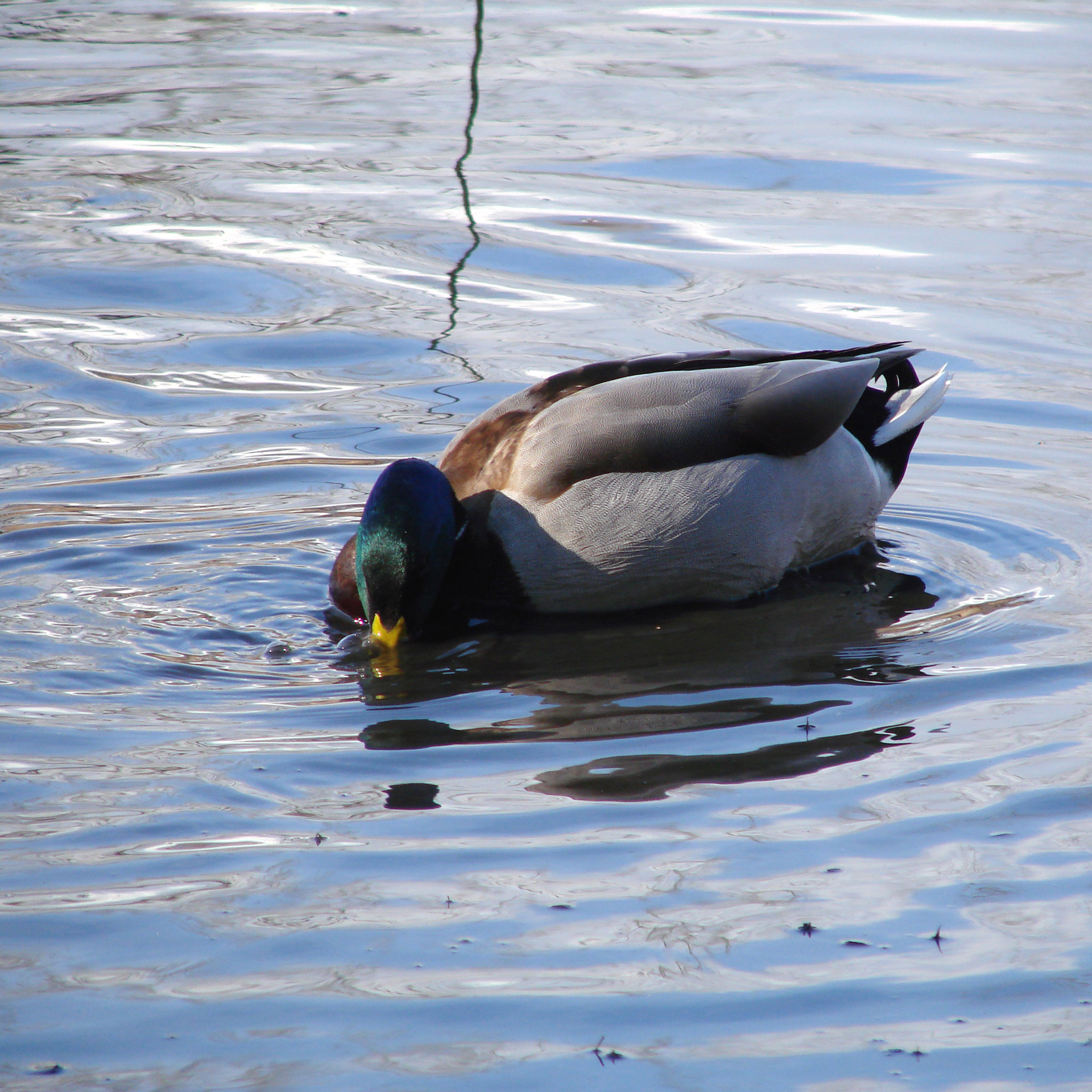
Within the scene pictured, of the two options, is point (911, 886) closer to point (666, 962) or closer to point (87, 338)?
point (666, 962)

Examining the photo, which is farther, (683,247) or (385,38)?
(385,38)

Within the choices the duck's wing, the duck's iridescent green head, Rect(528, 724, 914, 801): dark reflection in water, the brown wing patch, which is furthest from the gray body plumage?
Rect(528, 724, 914, 801): dark reflection in water

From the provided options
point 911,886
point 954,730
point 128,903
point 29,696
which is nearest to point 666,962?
point 911,886

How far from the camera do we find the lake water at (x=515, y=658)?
311cm

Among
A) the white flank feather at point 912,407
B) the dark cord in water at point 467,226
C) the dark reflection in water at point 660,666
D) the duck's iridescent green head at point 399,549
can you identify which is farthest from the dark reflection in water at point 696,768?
the dark cord in water at point 467,226

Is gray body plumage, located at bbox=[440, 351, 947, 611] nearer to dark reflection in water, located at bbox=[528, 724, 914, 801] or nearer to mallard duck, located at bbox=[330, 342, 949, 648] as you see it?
mallard duck, located at bbox=[330, 342, 949, 648]

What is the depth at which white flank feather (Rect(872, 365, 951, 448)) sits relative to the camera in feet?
20.0

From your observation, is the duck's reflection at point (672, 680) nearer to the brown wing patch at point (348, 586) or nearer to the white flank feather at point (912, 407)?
the brown wing patch at point (348, 586)

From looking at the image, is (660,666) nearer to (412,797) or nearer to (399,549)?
(399,549)

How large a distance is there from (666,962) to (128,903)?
1.14 m

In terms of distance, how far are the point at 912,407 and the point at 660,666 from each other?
180 centimetres

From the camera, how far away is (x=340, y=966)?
324cm

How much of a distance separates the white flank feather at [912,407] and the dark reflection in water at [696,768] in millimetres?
1972

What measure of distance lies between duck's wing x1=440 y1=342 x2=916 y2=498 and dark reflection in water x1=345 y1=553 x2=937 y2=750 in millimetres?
525
